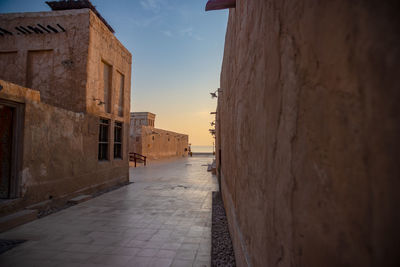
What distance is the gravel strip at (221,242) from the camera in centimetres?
317

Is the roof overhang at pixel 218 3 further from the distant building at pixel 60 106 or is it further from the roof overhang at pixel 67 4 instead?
the roof overhang at pixel 67 4

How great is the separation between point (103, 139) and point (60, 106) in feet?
6.30

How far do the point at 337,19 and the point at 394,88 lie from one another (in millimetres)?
287

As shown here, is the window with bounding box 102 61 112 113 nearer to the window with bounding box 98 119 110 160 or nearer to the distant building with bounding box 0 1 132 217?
the distant building with bounding box 0 1 132 217

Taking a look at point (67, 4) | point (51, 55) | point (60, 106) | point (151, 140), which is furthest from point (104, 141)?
point (151, 140)

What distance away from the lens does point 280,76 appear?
1.11m

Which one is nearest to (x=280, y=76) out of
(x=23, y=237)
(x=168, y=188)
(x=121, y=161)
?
(x=23, y=237)

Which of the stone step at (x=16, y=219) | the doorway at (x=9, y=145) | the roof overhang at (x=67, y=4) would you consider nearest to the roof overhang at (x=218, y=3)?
the doorway at (x=9, y=145)

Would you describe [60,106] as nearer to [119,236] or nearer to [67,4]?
[119,236]

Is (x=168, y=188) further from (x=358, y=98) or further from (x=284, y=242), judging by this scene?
(x=358, y=98)

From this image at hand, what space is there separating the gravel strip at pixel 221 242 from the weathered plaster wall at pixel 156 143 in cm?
1752

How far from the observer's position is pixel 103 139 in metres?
8.95

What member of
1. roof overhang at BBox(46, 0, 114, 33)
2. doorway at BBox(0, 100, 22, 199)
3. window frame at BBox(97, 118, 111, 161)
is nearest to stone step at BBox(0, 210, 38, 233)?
doorway at BBox(0, 100, 22, 199)

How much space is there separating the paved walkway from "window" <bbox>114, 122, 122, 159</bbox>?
12.3 feet
